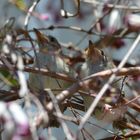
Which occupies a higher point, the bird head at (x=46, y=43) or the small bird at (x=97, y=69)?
the bird head at (x=46, y=43)

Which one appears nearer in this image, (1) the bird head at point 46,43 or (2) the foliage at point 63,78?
(2) the foliage at point 63,78

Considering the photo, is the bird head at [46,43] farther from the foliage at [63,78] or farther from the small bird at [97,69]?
the small bird at [97,69]

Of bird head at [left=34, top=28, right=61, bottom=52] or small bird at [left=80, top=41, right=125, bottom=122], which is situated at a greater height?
bird head at [left=34, top=28, right=61, bottom=52]

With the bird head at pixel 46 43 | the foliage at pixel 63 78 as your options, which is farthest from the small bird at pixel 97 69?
the bird head at pixel 46 43

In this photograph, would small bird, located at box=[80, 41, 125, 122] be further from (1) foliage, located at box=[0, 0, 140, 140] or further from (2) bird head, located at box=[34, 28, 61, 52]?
(2) bird head, located at box=[34, 28, 61, 52]

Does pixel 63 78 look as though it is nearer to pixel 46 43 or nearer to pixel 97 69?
pixel 46 43

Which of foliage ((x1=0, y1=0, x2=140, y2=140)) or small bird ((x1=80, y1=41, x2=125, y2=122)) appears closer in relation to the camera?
foliage ((x1=0, y1=0, x2=140, y2=140))

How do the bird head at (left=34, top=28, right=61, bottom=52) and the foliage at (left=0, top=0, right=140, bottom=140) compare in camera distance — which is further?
the bird head at (left=34, top=28, right=61, bottom=52)

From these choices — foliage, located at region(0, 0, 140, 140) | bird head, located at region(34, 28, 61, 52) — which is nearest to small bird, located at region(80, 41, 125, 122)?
foliage, located at region(0, 0, 140, 140)

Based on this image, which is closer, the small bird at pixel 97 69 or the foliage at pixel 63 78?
the foliage at pixel 63 78

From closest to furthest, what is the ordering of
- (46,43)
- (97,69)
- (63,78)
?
(63,78) < (46,43) < (97,69)

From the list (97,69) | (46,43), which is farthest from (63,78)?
(97,69)

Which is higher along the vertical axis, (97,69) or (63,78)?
(63,78)
